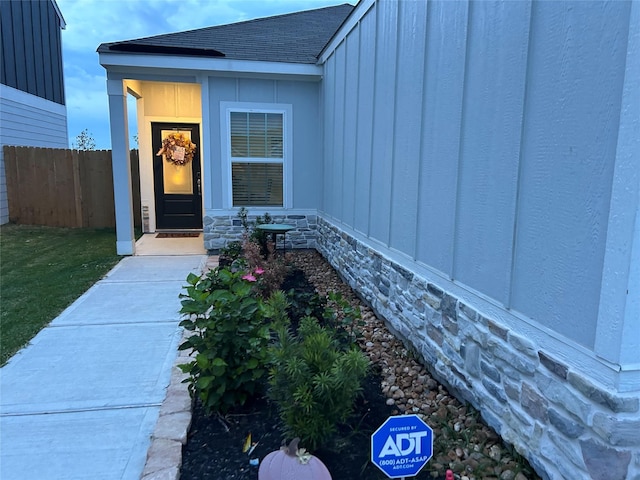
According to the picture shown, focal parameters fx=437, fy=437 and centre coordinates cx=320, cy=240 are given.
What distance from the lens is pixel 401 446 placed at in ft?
5.50

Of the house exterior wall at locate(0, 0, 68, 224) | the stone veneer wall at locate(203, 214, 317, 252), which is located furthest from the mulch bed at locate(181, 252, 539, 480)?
the house exterior wall at locate(0, 0, 68, 224)

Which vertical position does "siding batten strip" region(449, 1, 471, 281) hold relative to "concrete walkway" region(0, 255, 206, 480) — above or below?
above

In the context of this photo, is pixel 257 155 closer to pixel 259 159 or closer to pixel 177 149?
pixel 259 159

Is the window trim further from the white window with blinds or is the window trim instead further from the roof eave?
the roof eave

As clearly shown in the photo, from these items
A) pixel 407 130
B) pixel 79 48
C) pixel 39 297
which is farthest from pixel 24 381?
A: pixel 79 48

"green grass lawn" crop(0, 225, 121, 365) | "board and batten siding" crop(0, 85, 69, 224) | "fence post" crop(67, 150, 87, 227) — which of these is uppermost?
"board and batten siding" crop(0, 85, 69, 224)

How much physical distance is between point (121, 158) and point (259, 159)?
2128 millimetres

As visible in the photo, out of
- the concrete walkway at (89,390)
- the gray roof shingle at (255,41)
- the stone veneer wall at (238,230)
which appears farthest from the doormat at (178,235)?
the concrete walkway at (89,390)

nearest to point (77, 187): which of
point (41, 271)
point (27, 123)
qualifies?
point (27, 123)

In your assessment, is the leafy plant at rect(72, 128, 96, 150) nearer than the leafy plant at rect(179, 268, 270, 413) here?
No

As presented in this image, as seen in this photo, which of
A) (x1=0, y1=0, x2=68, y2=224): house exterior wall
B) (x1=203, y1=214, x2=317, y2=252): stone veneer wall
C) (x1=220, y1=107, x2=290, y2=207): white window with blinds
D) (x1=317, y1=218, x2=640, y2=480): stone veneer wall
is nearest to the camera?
(x1=317, y1=218, x2=640, y2=480): stone veneer wall

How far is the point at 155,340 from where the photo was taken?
376 cm

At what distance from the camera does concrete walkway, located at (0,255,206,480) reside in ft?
7.39

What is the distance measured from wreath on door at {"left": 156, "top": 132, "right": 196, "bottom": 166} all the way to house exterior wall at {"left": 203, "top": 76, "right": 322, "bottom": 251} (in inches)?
79.1
